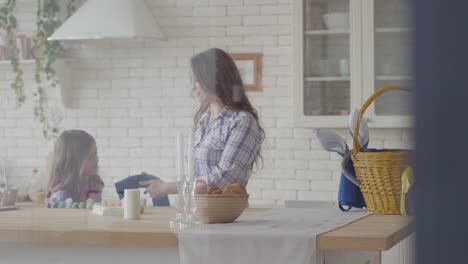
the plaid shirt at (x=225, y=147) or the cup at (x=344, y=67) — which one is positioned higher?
the cup at (x=344, y=67)

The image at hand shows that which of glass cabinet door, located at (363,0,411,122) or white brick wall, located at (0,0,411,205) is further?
glass cabinet door, located at (363,0,411,122)

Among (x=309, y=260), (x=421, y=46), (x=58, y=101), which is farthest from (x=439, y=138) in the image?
(x=58, y=101)

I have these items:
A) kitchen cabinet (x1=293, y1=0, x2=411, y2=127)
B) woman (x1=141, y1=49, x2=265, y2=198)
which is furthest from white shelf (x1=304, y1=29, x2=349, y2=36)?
woman (x1=141, y1=49, x2=265, y2=198)

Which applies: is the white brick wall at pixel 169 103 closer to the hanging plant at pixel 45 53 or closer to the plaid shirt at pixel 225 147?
the hanging plant at pixel 45 53

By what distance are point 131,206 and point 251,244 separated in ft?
1.10

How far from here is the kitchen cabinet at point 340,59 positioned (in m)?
2.51

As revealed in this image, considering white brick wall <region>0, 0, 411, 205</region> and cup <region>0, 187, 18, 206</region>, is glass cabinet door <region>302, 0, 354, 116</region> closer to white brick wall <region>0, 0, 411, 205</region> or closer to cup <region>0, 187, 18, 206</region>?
white brick wall <region>0, 0, 411, 205</region>

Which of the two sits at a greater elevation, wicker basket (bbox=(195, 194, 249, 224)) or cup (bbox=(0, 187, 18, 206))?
wicker basket (bbox=(195, 194, 249, 224))

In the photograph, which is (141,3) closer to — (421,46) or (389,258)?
(389,258)

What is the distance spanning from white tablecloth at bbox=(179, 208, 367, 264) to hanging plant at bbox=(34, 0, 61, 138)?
114 centimetres

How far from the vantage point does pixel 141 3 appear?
2490 millimetres

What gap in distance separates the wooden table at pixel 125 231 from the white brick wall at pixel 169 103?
2.48 feet

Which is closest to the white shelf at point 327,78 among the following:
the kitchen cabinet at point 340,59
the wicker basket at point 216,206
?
the kitchen cabinet at point 340,59

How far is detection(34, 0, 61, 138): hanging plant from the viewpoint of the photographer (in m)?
2.32
